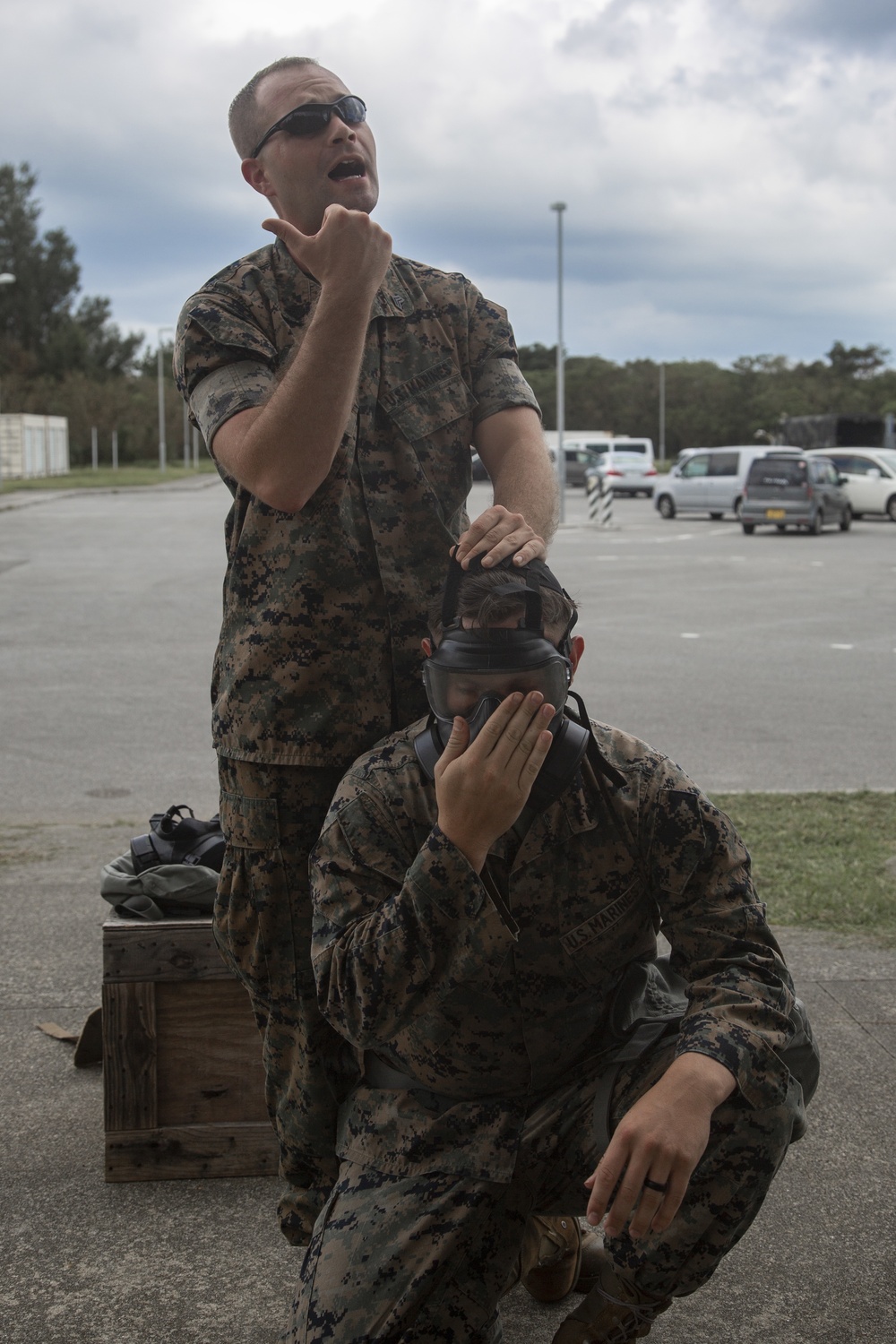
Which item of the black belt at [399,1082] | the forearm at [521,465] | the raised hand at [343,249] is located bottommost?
the black belt at [399,1082]

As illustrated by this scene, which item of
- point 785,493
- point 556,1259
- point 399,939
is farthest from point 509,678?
point 785,493

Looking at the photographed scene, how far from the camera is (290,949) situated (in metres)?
2.54

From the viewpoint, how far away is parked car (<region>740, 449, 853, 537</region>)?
2584 centimetres

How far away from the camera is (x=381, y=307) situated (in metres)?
2.56

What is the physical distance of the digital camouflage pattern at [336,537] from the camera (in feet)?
8.10

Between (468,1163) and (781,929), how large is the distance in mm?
2731

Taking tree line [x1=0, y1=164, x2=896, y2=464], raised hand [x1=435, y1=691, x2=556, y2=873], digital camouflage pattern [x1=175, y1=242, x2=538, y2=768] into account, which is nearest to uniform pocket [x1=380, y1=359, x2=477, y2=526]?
digital camouflage pattern [x1=175, y1=242, x2=538, y2=768]

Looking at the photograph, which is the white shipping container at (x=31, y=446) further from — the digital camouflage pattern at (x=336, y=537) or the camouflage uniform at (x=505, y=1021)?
the camouflage uniform at (x=505, y=1021)

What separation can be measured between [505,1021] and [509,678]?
0.58 metres

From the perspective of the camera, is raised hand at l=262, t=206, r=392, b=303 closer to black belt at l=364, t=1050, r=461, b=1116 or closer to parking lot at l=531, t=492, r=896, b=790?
black belt at l=364, t=1050, r=461, b=1116

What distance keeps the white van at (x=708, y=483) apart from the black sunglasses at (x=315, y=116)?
2823 centimetres

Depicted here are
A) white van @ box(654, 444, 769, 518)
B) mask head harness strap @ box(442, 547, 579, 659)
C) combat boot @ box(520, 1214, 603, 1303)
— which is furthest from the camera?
white van @ box(654, 444, 769, 518)

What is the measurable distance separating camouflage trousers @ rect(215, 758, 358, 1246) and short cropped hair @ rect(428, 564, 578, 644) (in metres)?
0.45

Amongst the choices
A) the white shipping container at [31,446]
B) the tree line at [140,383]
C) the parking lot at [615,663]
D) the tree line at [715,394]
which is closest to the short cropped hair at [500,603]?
the parking lot at [615,663]
